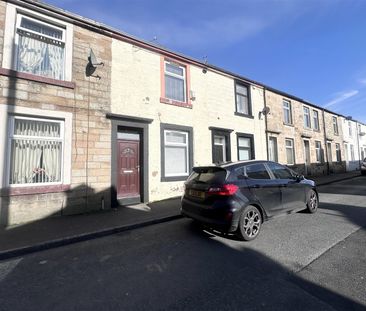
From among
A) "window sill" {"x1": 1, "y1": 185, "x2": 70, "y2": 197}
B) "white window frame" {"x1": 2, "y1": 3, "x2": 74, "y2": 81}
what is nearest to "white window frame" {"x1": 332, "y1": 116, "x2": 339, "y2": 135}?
"white window frame" {"x1": 2, "y1": 3, "x2": 74, "y2": 81}

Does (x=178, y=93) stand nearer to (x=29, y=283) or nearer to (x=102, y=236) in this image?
(x=102, y=236)

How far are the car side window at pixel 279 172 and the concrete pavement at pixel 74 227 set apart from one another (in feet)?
9.68

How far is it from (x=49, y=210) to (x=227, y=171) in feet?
17.0

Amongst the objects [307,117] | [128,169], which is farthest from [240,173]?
[307,117]

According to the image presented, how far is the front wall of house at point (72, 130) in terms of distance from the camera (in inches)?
251

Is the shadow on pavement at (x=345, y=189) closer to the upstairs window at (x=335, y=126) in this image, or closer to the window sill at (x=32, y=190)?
the window sill at (x=32, y=190)

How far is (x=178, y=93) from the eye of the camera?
34.6 ft

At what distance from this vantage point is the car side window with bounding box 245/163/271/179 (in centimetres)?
559

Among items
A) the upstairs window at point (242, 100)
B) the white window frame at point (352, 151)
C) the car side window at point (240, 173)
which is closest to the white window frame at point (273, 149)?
the upstairs window at point (242, 100)

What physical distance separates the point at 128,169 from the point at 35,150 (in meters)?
3.00

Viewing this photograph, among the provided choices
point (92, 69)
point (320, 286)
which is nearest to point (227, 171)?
point (320, 286)

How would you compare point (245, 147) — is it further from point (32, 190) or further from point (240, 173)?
point (32, 190)

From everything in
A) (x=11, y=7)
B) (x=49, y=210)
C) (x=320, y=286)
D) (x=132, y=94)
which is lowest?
(x=320, y=286)

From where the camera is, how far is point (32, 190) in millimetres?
6586
